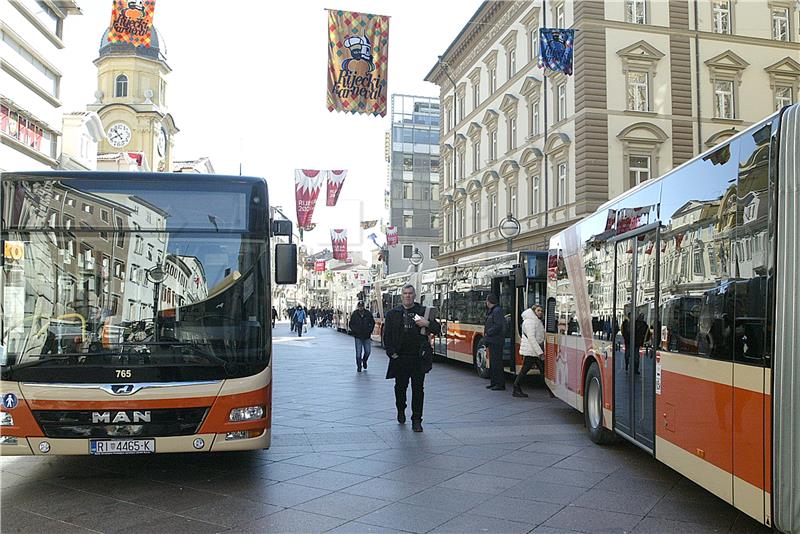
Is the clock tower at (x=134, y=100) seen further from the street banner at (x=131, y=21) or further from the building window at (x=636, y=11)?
the street banner at (x=131, y=21)

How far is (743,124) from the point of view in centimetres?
3234

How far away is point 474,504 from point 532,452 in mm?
2402

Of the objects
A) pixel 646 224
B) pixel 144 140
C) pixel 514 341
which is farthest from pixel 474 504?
pixel 144 140

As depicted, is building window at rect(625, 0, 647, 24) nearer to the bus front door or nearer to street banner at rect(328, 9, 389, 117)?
street banner at rect(328, 9, 389, 117)

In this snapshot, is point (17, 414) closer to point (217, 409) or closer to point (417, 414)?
point (217, 409)

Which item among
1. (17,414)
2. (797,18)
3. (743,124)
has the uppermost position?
(797,18)

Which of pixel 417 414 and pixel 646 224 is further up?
pixel 646 224

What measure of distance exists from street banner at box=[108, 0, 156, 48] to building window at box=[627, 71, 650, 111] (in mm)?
20979

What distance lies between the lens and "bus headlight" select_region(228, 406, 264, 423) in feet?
22.0

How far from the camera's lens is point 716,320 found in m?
5.41

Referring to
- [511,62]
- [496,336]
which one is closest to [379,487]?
[496,336]

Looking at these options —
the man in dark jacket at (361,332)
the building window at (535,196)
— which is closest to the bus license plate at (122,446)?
the man in dark jacket at (361,332)

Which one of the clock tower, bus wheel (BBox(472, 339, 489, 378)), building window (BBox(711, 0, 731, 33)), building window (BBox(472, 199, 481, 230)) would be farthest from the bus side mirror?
the clock tower

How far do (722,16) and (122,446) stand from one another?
113 ft
